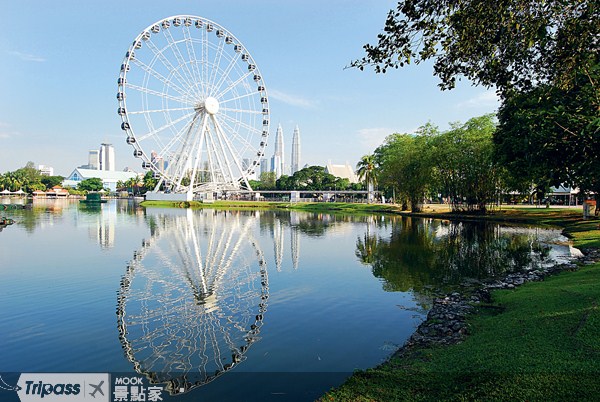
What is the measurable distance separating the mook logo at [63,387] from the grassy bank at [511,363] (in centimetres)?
451

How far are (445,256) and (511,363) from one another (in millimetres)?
17979

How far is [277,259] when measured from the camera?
78.7ft

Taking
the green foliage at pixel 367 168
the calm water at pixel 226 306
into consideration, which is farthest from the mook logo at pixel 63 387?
the green foliage at pixel 367 168

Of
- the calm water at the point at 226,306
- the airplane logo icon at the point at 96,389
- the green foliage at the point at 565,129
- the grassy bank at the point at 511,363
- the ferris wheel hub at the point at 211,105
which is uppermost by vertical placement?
the ferris wheel hub at the point at 211,105

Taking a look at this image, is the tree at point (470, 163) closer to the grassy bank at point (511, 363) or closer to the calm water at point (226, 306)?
the calm water at point (226, 306)

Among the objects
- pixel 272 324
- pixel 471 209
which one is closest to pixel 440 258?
pixel 272 324

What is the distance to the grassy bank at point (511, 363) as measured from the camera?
6145 millimetres

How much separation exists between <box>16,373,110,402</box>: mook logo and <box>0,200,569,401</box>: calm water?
1.46 ft

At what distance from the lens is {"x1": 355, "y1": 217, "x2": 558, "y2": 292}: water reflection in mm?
18359

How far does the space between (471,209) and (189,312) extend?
52.5 meters

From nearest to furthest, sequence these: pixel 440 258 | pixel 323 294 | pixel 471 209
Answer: pixel 323 294 < pixel 440 258 < pixel 471 209

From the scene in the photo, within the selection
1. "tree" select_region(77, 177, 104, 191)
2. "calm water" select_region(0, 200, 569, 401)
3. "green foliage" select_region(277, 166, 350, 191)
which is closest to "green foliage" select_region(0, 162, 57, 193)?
"tree" select_region(77, 177, 104, 191)

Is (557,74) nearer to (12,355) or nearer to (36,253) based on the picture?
(12,355)

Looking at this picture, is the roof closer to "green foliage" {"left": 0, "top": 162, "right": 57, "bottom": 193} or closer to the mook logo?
"green foliage" {"left": 0, "top": 162, "right": 57, "bottom": 193}
